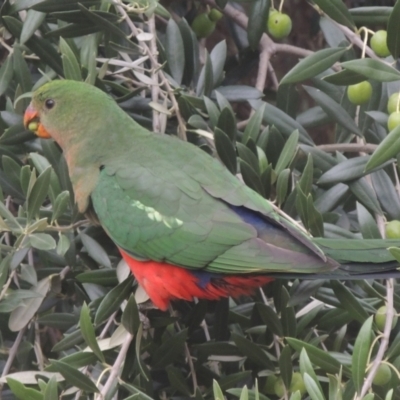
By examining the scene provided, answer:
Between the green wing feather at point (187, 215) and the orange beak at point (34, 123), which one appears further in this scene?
the orange beak at point (34, 123)

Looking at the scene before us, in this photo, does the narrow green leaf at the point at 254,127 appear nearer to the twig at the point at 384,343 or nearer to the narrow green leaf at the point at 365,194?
the narrow green leaf at the point at 365,194

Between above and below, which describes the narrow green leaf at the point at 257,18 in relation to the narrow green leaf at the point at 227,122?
above

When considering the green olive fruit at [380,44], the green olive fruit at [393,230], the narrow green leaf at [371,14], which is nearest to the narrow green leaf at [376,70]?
the green olive fruit at [380,44]

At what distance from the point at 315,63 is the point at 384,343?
735 mm

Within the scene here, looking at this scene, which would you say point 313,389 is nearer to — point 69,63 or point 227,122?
point 227,122

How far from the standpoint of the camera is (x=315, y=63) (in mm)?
1950

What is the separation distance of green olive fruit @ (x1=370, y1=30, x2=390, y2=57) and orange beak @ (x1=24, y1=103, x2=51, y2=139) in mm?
915

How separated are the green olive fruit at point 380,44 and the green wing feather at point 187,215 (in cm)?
46

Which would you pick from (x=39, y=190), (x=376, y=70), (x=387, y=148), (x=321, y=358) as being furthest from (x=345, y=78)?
(x=39, y=190)

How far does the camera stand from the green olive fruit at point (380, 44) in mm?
1865

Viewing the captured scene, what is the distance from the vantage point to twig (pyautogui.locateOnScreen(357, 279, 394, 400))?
1513 mm

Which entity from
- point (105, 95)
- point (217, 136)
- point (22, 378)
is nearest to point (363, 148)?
point (217, 136)

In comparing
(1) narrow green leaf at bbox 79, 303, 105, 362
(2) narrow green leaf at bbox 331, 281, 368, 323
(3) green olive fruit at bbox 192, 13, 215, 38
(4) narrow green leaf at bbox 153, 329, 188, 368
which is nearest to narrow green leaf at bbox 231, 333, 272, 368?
(4) narrow green leaf at bbox 153, 329, 188, 368

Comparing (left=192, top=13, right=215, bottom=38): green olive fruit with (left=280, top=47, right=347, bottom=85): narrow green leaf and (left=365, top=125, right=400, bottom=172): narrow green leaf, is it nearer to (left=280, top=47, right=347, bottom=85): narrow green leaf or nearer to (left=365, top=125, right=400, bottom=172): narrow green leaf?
(left=280, top=47, right=347, bottom=85): narrow green leaf
